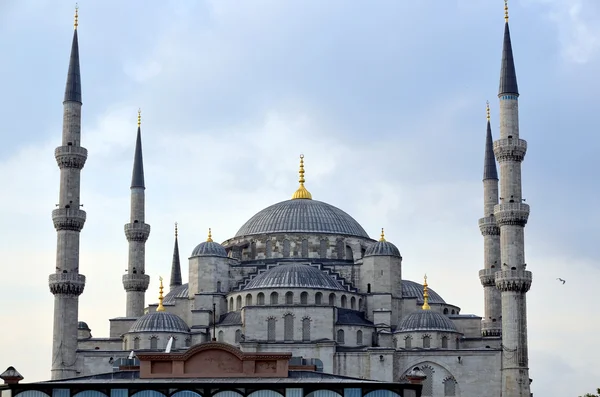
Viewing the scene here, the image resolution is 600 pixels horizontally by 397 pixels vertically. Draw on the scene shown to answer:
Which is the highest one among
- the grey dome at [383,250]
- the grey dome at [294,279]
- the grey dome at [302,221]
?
the grey dome at [302,221]

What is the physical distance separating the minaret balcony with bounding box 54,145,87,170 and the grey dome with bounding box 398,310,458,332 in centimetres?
1649

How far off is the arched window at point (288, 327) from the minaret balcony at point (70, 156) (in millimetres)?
11731

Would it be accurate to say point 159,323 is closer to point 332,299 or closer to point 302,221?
point 332,299

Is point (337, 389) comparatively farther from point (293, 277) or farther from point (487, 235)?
point (487, 235)

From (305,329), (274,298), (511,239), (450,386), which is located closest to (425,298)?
(450,386)

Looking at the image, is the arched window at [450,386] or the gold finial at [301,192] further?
the gold finial at [301,192]

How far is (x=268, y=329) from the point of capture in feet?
200

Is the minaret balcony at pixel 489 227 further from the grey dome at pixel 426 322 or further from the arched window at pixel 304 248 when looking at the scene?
the arched window at pixel 304 248

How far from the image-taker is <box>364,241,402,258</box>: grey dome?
65.8 metres

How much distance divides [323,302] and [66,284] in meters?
11.8

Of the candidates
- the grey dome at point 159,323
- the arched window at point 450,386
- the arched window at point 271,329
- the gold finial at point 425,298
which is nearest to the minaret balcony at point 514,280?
the arched window at point 450,386

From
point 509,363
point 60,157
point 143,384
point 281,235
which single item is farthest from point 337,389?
point 281,235

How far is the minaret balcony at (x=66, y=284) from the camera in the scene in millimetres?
59625

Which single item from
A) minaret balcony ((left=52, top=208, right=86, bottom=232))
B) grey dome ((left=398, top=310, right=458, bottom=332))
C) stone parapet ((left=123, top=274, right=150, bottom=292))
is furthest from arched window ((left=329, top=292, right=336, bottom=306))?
minaret balcony ((left=52, top=208, right=86, bottom=232))
